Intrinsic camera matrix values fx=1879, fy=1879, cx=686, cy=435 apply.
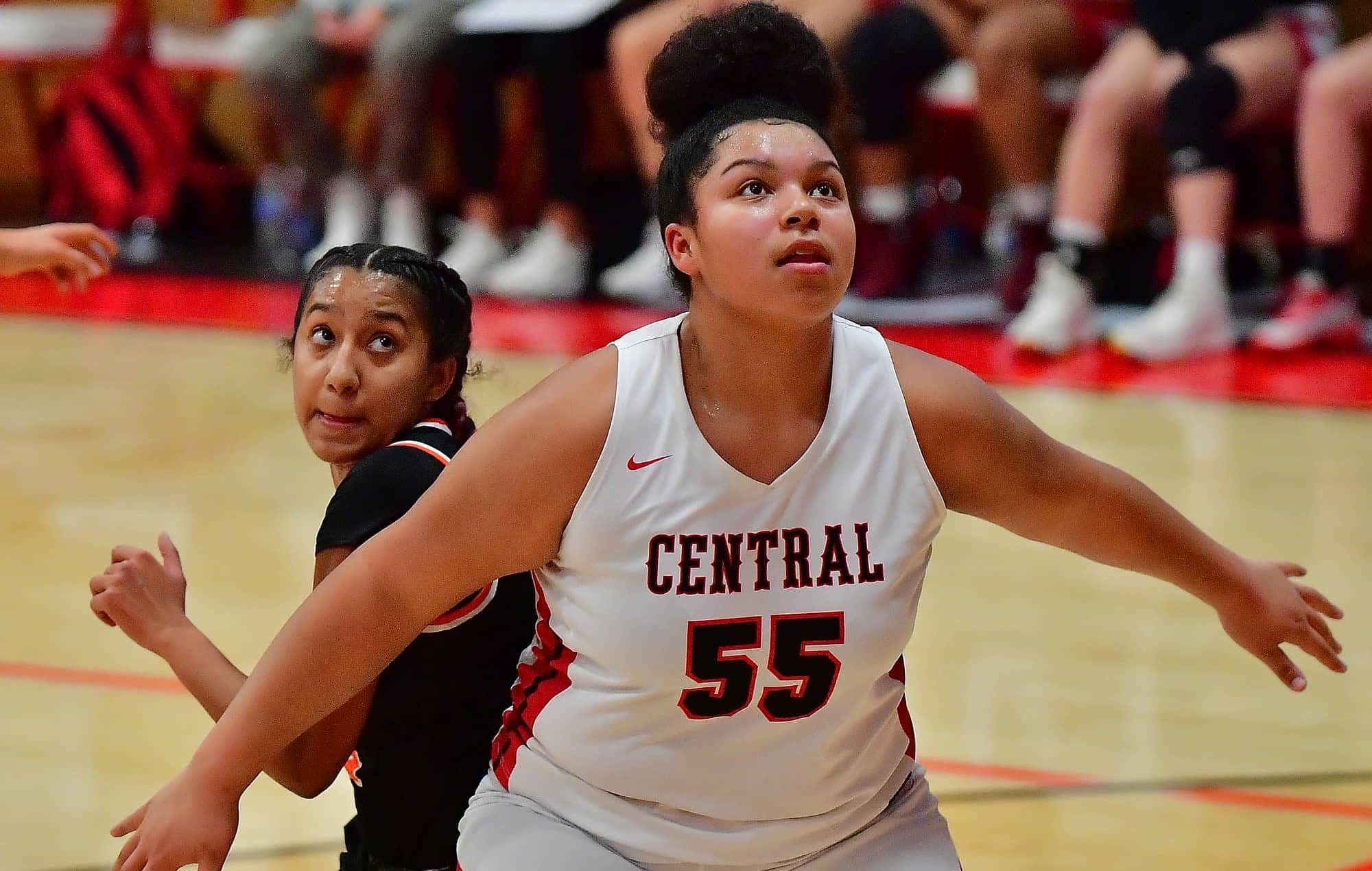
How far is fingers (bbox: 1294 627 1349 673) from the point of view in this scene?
2.21m

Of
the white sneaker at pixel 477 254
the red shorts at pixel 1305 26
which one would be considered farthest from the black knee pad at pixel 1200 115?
the white sneaker at pixel 477 254

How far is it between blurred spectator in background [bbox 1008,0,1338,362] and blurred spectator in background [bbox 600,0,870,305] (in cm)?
87

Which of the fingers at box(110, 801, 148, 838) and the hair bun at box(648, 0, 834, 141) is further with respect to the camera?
the hair bun at box(648, 0, 834, 141)

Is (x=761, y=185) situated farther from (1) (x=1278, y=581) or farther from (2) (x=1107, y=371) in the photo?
(2) (x=1107, y=371)

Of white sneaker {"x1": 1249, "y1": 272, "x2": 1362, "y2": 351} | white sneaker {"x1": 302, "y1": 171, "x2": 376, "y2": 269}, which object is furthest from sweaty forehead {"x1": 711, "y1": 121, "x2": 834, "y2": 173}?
white sneaker {"x1": 302, "y1": 171, "x2": 376, "y2": 269}

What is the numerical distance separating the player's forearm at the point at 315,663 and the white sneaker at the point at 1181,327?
14.5 ft

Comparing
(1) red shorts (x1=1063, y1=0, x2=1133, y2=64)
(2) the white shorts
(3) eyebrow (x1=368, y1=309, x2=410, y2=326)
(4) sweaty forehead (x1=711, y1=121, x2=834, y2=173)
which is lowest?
(2) the white shorts

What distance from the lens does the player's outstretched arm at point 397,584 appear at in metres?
1.83

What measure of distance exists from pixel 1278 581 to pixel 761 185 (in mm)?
815

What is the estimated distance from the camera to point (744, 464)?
6.18 feet

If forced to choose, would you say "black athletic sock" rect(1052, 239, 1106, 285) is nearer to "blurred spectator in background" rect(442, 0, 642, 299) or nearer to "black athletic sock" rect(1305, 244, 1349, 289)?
"black athletic sock" rect(1305, 244, 1349, 289)

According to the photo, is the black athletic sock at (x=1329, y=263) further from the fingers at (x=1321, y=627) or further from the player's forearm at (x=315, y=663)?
the player's forearm at (x=315, y=663)

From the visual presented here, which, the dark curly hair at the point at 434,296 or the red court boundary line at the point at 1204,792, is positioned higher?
the dark curly hair at the point at 434,296

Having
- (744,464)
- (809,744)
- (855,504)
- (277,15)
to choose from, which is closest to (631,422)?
(744,464)
